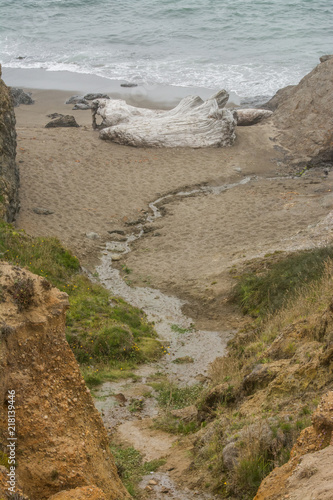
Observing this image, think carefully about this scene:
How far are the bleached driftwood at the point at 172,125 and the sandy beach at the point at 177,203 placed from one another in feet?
1.56

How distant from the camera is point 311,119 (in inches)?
859

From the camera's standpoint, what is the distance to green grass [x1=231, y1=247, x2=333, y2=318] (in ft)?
35.0

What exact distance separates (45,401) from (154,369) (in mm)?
5136

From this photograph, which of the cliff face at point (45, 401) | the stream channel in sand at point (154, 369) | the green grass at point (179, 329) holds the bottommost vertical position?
the green grass at point (179, 329)

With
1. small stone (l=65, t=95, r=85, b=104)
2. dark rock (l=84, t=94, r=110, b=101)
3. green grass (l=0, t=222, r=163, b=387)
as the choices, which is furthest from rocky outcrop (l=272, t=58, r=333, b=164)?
green grass (l=0, t=222, r=163, b=387)

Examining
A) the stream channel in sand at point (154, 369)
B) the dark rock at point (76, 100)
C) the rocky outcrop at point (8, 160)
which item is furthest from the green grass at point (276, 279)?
the dark rock at point (76, 100)

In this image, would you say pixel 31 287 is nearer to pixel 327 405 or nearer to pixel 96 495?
pixel 96 495

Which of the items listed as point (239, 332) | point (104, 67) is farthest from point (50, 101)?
point (239, 332)

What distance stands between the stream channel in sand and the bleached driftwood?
21.2 feet

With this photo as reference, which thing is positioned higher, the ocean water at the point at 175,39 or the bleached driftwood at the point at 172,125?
the ocean water at the point at 175,39

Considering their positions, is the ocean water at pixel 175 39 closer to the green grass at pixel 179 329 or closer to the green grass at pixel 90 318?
the green grass at pixel 90 318

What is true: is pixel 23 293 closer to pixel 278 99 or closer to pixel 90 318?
pixel 90 318

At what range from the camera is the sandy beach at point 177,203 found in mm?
13570

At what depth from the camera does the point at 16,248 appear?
11.6m
